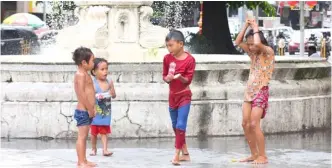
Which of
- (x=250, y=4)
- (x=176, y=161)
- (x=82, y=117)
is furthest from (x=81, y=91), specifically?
(x=250, y=4)

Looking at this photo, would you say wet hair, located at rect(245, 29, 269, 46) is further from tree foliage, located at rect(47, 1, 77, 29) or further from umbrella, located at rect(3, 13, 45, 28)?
umbrella, located at rect(3, 13, 45, 28)

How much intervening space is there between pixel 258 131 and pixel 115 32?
483 centimetres

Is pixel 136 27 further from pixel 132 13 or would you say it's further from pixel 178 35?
pixel 178 35

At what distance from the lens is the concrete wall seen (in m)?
11.5

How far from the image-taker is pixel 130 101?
1148 cm

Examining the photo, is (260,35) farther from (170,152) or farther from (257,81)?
(170,152)

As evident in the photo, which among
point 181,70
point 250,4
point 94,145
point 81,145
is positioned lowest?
point 94,145

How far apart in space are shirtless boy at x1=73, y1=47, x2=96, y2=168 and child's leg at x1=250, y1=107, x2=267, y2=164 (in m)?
1.47

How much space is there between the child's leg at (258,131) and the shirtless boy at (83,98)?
147 cm

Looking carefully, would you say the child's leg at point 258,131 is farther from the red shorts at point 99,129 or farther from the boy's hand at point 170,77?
the red shorts at point 99,129

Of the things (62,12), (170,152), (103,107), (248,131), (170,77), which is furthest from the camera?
(62,12)

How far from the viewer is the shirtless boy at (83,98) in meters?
8.91

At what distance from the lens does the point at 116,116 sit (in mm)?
11461

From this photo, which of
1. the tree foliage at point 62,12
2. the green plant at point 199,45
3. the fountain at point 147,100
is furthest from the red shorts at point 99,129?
the green plant at point 199,45
